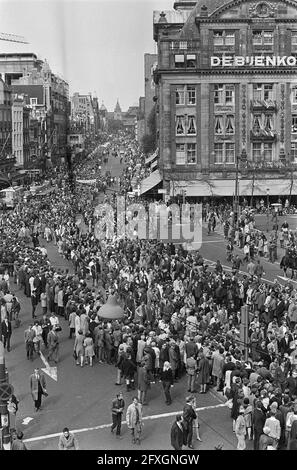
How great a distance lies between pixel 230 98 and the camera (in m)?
70.2

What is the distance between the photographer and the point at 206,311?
26.4 metres

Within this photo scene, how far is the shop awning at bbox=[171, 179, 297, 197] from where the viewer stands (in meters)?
66.6

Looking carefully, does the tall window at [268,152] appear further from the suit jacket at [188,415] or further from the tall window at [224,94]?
the suit jacket at [188,415]

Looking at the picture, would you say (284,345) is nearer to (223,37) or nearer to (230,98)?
(230,98)

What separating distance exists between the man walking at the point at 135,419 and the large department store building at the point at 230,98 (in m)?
50.5

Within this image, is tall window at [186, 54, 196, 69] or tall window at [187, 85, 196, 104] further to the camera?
tall window at [187, 85, 196, 104]

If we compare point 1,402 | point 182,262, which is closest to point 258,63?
point 182,262

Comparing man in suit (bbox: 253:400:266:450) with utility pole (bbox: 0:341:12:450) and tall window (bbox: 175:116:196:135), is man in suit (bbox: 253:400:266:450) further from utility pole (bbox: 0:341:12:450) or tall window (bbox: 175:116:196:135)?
tall window (bbox: 175:116:196:135)

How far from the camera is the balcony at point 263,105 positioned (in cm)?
7012

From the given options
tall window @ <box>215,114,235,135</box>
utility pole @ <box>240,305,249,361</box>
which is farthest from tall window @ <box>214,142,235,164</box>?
utility pole @ <box>240,305,249,361</box>

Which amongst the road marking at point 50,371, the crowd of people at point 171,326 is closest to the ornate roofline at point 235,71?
the crowd of people at point 171,326

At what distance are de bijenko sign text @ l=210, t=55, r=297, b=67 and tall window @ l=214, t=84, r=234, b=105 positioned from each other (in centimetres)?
207

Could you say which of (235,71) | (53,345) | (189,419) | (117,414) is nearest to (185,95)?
(235,71)
